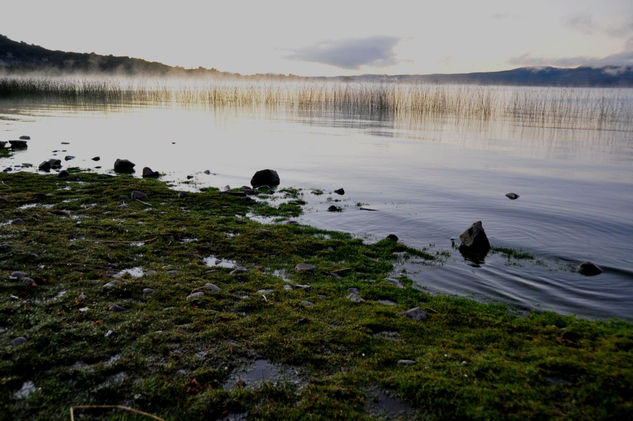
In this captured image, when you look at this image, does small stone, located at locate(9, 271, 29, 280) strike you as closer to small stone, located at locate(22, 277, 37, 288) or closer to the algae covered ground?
the algae covered ground

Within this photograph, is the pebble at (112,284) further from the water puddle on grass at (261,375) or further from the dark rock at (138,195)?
the dark rock at (138,195)

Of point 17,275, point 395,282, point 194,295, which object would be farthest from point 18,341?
point 395,282

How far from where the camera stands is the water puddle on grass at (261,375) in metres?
4.88

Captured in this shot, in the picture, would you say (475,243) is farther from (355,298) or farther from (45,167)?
(45,167)

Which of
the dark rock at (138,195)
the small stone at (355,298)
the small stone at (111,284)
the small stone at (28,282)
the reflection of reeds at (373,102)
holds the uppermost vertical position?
the reflection of reeds at (373,102)

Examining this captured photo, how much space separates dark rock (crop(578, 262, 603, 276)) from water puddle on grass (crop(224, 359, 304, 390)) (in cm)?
776

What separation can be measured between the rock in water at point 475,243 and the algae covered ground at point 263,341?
219cm

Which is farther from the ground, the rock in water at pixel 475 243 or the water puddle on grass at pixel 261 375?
the rock in water at pixel 475 243

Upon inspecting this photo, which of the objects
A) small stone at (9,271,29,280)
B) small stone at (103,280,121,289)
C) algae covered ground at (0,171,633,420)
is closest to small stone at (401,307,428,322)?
algae covered ground at (0,171,633,420)

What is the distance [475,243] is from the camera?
10594mm

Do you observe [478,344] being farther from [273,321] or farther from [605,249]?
[605,249]

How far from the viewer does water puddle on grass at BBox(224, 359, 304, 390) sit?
488cm

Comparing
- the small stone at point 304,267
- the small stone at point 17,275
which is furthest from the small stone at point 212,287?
the small stone at point 17,275

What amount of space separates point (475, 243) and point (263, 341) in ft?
22.8
